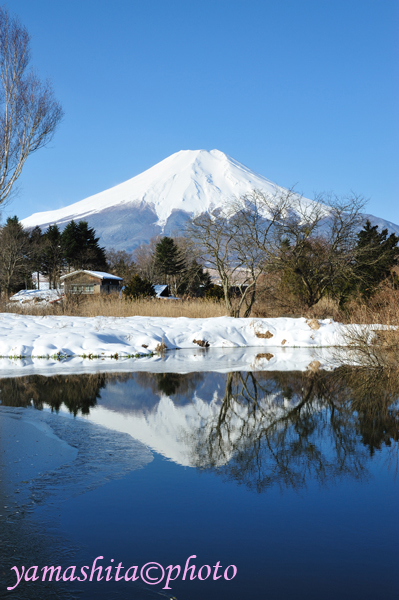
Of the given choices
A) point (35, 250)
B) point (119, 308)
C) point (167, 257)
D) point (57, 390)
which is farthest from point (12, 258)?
point (57, 390)

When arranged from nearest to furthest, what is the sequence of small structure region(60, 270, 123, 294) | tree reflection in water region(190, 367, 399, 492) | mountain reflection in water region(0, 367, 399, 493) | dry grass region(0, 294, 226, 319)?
1. tree reflection in water region(190, 367, 399, 492)
2. mountain reflection in water region(0, 367, 399, 493)
3. dry grass region(0, 294, 226, 319)
4. small structure region(60, 270, 123, 294)

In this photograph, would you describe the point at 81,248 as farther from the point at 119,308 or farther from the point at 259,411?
the point at 259,411

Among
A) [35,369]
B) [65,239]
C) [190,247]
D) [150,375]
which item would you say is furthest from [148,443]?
[65,239]

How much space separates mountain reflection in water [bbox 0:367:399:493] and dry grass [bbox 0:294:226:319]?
1278 centimetres

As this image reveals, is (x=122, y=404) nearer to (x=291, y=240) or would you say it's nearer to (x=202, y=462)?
(x=202, y=462)

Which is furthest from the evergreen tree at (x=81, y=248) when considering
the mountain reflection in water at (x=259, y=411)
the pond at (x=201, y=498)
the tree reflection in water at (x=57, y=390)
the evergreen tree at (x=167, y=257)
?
the pond at (x=201, y=498)

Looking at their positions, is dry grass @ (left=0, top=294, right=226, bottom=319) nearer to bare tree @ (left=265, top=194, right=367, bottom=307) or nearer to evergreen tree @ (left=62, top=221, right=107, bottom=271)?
bare tree @ (left=265, top=194, right=367, bottom=307)

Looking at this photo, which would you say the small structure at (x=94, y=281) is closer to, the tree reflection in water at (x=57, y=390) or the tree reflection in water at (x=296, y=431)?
the tree reflection in water at (x=57, y=390)

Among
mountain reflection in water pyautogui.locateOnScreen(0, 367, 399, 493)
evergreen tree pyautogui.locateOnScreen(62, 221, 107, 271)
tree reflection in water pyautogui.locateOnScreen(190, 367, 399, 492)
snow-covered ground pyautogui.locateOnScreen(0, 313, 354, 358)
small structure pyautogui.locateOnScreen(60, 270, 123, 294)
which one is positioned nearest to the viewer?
tree reflection in water pyautogui.locateOnScreen(190, 367, 399, 492)

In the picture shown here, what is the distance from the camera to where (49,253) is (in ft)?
215

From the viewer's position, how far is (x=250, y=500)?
4516 millimetres

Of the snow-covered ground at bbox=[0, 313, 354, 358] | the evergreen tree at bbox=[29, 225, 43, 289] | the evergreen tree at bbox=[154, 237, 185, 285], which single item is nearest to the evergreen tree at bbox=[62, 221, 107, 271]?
the evergreen tree at bbox=[29, 225, 43, 289]

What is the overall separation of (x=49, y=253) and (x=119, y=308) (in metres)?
43.8

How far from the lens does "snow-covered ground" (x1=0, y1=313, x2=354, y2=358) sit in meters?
15.5
